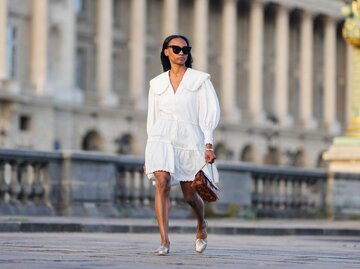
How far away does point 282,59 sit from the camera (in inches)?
3617

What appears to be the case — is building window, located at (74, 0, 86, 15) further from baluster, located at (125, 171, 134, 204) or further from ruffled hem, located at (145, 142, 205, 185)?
ruffled hem, located at (145, 142, 205, 185)

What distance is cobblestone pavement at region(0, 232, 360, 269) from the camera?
37.7 feet

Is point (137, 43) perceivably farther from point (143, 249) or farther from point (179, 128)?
point (179, 128)

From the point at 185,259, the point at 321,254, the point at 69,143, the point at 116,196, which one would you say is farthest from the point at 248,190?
the point at 69,143

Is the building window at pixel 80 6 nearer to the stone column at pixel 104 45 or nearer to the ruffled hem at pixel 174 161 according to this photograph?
the stone column at pixel 104 45

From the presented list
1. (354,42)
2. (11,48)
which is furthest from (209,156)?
(11,48)

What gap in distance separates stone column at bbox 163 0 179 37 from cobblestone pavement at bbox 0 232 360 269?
64.1m

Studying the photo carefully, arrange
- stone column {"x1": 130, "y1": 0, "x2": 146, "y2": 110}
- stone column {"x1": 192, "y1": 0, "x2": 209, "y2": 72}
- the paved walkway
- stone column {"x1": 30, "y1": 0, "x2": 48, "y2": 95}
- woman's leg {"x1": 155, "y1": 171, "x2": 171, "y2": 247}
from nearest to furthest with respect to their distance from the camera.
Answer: the paved walkway
woman's leg {"x1": 155, "y1": 171, "x2": 171, "y2": 247}
stone column {"x1": 30, "y1": 0, "x2": 48, "y2": 95}
stone column {"x1": 130, "y1": 0, "x2": 146, "y2": 110}
stone column {"x1": 192, "y1": 0, "x2": 209, "y2": 72}

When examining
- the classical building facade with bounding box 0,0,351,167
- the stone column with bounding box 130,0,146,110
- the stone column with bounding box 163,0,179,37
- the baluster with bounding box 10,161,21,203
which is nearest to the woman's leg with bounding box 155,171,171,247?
the baluster with bounding box 10,161,21,203

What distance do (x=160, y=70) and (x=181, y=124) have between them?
70.5m

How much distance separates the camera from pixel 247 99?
90000 mm

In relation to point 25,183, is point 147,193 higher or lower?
lower

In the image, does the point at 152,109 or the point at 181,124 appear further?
the point at 152,109

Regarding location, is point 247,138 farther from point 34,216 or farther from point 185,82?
point 185,82
